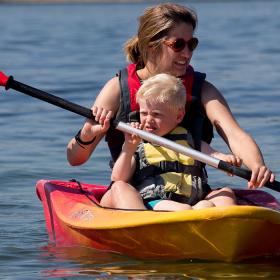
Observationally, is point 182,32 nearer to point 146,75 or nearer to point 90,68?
point 146,75

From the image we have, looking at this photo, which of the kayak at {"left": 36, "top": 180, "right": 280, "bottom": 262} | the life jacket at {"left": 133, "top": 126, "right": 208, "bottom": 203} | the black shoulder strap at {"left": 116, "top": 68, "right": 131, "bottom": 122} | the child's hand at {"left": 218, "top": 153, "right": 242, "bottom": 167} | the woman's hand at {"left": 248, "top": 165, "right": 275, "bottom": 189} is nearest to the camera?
the kayak at {"left": 36, "top": 180, "right": 280, "bottom": 262}

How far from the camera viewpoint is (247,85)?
14656 mm

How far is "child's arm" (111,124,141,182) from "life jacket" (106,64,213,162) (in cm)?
30

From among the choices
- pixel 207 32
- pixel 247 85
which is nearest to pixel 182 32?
pixel 247 85

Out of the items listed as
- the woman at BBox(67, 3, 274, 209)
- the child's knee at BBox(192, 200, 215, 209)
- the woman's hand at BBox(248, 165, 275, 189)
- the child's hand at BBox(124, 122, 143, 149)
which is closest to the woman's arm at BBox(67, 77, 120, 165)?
the woman at BBox(67, 3, 274, 209)

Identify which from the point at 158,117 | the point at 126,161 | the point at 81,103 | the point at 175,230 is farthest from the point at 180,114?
the point at 81,103

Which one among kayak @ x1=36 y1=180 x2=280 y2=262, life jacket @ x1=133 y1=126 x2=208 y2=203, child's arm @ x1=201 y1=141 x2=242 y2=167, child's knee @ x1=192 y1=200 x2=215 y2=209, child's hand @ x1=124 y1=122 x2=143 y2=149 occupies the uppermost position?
child's hand @ x1=124 y1=122 x2=143 y2=149

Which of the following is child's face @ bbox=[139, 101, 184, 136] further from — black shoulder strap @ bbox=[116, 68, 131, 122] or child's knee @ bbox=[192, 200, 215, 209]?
child's knee @ bbox=[192, 200, 215, 209]

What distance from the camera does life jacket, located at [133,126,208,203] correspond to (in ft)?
20.4

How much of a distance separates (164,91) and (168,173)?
0.42 m

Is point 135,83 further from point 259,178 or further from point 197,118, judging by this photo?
point 259,178

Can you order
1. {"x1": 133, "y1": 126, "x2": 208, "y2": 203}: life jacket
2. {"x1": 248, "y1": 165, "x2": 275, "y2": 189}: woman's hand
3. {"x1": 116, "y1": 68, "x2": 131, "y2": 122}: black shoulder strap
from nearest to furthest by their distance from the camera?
{"x1": 248, "y1": 165, "x2": 275, "y2": 189}: woman's hand < {"x1": 133, "y1": 126, "x2": 208, "y2": 203}: life jacket < {"x1": 116, "y1": 68, "x2": 131, "y2": 122}: black shoulder strap

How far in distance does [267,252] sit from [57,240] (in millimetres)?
1273

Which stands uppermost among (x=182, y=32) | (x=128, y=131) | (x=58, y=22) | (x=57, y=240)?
(x=58, y=22)
